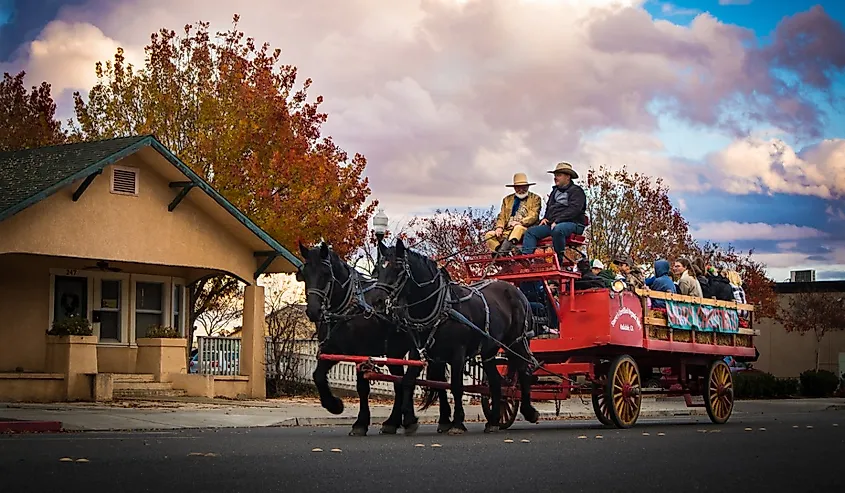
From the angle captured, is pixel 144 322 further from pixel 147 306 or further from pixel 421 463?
pixel 421 463

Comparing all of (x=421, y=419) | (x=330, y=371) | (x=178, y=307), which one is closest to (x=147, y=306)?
(x=178, y=307)

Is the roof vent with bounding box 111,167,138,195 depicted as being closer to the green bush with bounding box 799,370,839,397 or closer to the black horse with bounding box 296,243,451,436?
the black horse with bounding box 296,243,451,436

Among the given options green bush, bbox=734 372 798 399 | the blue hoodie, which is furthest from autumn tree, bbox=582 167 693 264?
the blue hoodie

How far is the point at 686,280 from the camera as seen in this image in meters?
19.8

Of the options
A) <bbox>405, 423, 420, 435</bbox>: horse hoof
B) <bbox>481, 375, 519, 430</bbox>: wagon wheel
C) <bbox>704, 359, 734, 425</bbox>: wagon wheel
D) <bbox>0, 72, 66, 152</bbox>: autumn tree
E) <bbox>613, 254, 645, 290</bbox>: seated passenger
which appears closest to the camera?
<bbox>405, 423, 420, 435</bbox>: horse hoof

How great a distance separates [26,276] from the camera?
2516cm

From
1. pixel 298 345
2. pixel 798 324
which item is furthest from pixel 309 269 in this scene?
pixel 798 324

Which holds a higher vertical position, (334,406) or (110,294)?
(110,294)

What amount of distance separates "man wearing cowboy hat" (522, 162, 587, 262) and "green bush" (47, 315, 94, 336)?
34.8 feet

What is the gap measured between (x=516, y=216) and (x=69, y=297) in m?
11.9

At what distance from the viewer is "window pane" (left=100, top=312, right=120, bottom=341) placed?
26672 mm

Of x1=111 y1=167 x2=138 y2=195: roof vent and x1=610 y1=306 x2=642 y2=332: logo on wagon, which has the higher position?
x1=111 y1=167 x2=138 y2=195: roof vent

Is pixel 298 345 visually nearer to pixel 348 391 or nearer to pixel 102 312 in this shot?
pixel 348 391

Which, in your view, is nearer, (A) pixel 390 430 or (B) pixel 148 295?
(A) pixel 390 430
